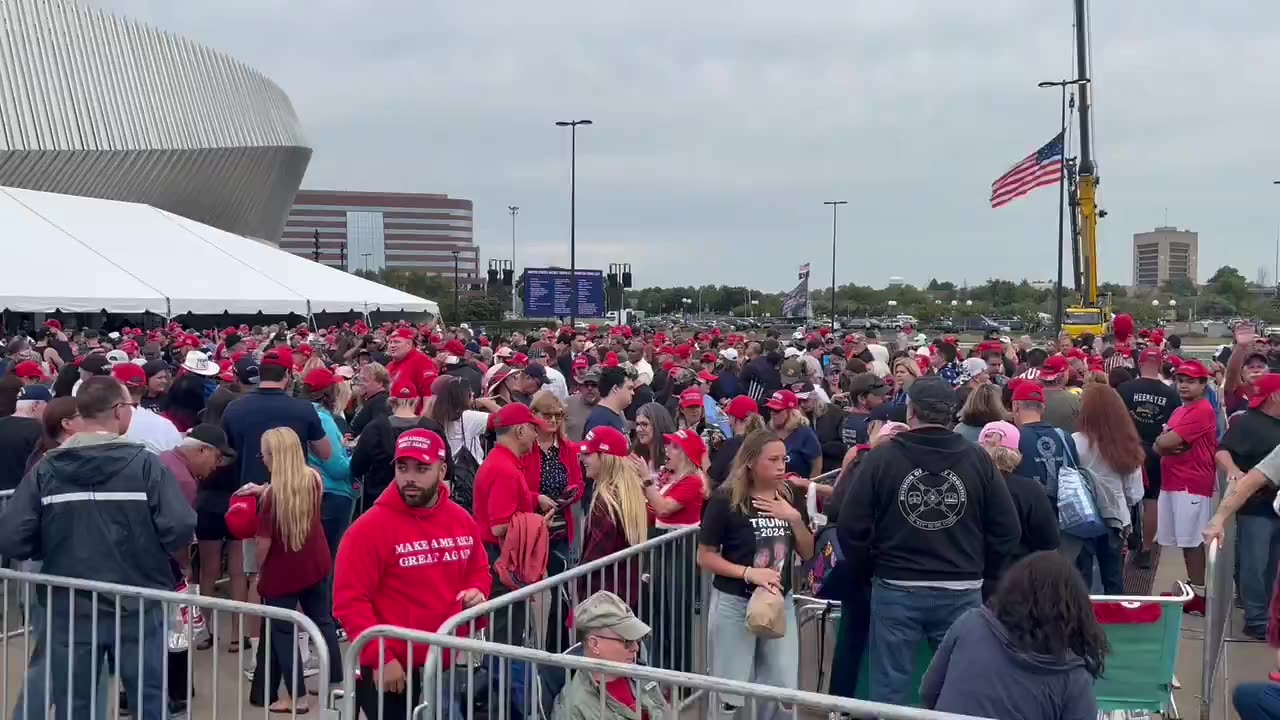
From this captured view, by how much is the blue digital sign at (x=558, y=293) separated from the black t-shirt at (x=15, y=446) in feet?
103

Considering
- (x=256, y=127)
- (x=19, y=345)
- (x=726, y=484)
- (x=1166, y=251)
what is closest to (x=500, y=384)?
(x=726, y=484)

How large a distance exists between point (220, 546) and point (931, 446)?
4848 millimetres

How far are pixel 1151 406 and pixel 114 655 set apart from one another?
27.1 ft

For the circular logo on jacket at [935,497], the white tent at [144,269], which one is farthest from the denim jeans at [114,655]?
the white tent at [144,269]

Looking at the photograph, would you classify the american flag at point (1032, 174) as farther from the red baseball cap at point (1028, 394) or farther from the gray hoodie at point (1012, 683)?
the gray hoodie at point (1012, 683)

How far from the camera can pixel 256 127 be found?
204ft

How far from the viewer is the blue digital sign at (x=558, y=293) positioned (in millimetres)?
39344

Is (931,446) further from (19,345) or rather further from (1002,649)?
(19,345)

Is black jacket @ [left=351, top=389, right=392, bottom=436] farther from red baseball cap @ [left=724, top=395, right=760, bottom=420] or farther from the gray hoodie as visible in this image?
the gray hoodie

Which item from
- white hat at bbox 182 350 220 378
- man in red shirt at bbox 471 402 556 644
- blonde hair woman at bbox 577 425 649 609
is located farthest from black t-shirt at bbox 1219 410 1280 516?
white hat at bbox 182 350 220 378

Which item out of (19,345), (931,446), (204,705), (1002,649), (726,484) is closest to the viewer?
(1002,649)

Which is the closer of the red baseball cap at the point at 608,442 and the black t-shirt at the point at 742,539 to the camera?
the black t-shirt at the point at 742,539

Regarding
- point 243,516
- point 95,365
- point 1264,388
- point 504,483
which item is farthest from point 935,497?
point 95,365

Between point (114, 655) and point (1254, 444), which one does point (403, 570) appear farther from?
point (1254, 444)
